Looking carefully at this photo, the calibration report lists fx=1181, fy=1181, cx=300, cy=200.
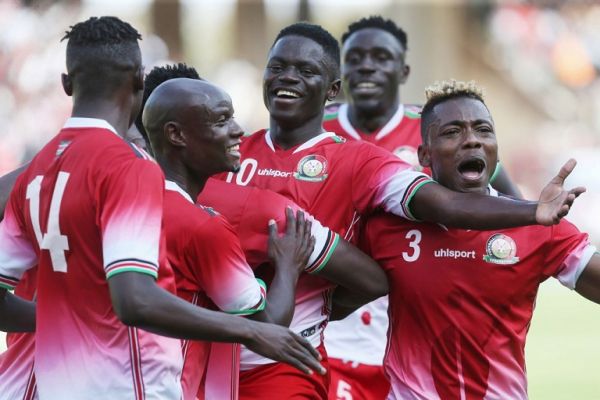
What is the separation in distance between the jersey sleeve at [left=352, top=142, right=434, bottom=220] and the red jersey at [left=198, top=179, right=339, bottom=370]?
0.34 m

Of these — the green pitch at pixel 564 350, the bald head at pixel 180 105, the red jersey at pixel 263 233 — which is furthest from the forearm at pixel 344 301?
the green pitch at pixel 564 350

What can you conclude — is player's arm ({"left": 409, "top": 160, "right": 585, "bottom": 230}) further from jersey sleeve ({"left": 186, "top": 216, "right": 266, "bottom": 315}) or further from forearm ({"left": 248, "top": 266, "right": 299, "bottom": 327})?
jersey sleeve ({"left": 186, "top": 216, "right": 266, "bottom": 315})

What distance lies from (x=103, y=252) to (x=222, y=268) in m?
0.73

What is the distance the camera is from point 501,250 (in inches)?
217

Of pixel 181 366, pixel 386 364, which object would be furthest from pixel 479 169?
pixel 181 366

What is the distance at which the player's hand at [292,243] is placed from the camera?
528cm

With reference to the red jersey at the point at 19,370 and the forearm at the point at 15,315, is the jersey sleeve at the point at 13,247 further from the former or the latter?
the red jersey at the point at 19,370

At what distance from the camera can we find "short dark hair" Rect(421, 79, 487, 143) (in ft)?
19.2

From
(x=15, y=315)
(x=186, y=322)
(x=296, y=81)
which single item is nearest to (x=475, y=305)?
(x=296, y=81)

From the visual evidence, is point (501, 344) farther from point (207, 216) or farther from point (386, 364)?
point (207, 216)

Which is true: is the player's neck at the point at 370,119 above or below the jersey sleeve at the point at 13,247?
above

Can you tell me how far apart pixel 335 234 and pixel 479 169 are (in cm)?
78

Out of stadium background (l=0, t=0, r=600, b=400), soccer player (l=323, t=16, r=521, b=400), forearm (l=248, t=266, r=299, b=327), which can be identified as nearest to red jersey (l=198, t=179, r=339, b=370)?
forearm (l=248, t=266, r=299, b=327)

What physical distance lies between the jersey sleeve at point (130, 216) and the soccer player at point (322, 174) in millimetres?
1612
